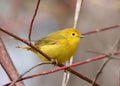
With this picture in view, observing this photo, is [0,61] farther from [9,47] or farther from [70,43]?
[9,47]

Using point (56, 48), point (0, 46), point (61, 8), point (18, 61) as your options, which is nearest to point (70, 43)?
point (56, 48)

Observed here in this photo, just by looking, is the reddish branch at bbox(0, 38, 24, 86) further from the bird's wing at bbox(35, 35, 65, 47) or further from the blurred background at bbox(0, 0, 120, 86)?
the blurred background at bbox(0, 0, 120, 86)

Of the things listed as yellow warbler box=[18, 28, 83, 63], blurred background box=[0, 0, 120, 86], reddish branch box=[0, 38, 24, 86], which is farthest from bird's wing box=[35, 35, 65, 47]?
reddish branch box=[0, 38, 24, 86]

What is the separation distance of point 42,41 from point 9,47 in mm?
2632

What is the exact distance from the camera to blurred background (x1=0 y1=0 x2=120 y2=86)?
18.9ft

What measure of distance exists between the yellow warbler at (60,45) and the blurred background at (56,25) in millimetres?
1190

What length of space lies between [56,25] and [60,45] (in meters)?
3.16

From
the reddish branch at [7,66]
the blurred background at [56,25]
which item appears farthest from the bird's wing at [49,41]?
the reddish branch at [7,66]

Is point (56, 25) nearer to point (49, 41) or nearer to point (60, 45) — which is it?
point (49, 41)

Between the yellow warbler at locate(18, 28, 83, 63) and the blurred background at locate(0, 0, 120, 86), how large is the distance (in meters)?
1.19

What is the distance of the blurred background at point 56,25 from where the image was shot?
18.9ft

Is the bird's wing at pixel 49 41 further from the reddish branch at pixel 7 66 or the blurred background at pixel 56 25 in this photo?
the reddish branch at pixel 7 66

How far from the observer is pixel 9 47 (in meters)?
6.71

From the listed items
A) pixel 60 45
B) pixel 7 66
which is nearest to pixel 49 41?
pixel 60 45
